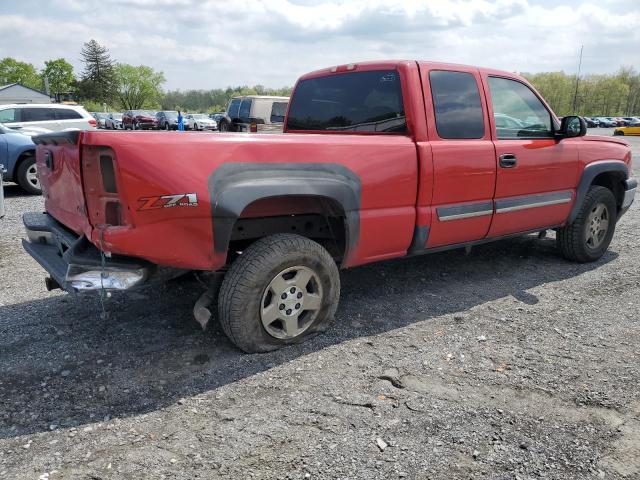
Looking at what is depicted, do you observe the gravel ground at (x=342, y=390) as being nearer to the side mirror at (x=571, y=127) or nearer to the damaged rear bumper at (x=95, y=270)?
the damaged rear bumper at (x=95, y=270)

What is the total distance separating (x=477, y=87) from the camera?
4219mm

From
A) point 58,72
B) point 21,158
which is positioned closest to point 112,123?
point 21,158

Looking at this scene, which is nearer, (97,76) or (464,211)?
(464,211)

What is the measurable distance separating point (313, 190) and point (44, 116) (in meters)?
11.5

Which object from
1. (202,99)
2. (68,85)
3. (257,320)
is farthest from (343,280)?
(202,99)

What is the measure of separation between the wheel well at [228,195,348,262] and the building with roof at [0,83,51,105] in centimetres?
5837

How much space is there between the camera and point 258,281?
314cm

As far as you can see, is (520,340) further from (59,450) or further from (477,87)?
(59,450)

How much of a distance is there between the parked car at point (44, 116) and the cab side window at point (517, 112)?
35.7 feet

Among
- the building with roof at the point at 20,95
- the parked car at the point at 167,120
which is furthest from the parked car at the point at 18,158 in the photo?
the building with roof at the point at 20,95

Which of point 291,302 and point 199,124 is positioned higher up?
point 199,124

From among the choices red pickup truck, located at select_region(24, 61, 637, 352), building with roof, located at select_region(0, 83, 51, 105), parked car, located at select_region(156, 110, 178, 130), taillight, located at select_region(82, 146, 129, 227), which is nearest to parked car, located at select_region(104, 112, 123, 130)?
parked car, located at select_region(156, 110, 178, 130)

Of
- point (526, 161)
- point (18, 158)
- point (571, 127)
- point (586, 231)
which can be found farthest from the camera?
point (18, 158)

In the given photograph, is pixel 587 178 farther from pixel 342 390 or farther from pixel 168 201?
pixel 168 201
